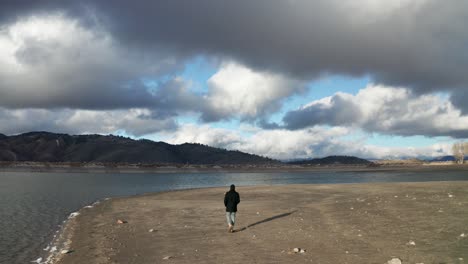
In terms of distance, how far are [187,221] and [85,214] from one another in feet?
38.1

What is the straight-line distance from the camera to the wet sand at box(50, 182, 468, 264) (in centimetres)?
1473

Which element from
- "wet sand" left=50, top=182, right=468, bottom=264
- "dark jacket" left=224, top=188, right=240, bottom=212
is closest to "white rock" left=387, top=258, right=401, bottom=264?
"wet sand" left=50, top=182, right=468, bottom=264

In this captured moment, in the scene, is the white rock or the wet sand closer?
the white rock

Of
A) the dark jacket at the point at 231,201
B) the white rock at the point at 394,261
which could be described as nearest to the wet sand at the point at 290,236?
the white rock at the point at 394,261

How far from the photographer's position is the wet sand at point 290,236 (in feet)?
48.3

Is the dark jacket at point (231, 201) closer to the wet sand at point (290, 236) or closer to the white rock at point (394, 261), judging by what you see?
the wet sand at point (290, 236)

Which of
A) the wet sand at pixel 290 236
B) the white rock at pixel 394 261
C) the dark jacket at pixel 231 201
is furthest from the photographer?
the dark jacket at pixel 231 201

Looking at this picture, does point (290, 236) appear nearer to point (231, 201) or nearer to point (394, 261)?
point (231, 201)

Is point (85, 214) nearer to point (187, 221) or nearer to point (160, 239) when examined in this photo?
point (187, 221)

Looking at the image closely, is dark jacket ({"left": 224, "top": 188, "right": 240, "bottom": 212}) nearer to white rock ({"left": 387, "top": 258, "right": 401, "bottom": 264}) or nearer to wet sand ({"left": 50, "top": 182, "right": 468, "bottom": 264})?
wet sand ({"left": 50, "top": 182, "right": 468, "bottom": 264})

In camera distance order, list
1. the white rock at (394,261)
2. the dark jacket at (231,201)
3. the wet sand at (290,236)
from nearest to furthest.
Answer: the white rock at (394,261) → the wet sand at (290,236) → the dark jacket at (231,201)

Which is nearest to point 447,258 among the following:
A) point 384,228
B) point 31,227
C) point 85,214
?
point 384,228

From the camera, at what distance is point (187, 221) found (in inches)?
997

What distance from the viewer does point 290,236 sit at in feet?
61.5
